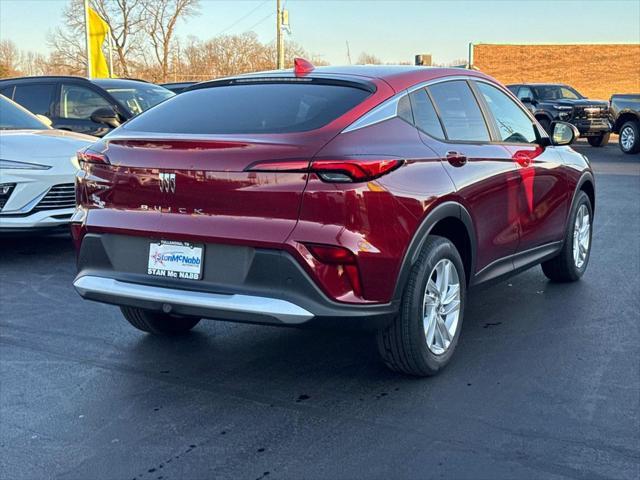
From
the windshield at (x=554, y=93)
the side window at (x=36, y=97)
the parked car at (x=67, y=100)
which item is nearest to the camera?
the parked car at (x=67, y=100)

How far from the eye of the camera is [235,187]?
388cm

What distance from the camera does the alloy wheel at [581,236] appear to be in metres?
6.59

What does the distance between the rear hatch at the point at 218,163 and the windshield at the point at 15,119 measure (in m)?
4.71

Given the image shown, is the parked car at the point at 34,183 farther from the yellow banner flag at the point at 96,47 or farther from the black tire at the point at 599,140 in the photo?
the black tire at the point at 599,140

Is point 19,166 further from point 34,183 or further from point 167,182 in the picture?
point 167,182

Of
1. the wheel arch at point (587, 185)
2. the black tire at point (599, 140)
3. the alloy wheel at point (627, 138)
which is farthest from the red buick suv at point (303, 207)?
the black tire at point (599, 140)

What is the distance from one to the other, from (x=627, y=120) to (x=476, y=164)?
681 inches

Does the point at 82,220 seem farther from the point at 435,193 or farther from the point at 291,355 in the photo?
the point at 435,193

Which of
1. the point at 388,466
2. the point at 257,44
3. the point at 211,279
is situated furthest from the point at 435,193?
the point at 257,44

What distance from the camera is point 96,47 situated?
26.4 meters

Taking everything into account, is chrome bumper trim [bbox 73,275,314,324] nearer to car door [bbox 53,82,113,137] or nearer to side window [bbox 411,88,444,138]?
side window [bbox 411,88,444,138]

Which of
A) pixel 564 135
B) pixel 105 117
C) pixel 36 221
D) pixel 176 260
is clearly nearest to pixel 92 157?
pixel 176 260

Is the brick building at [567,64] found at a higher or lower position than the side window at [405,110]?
higher

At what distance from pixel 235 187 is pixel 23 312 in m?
2.67
